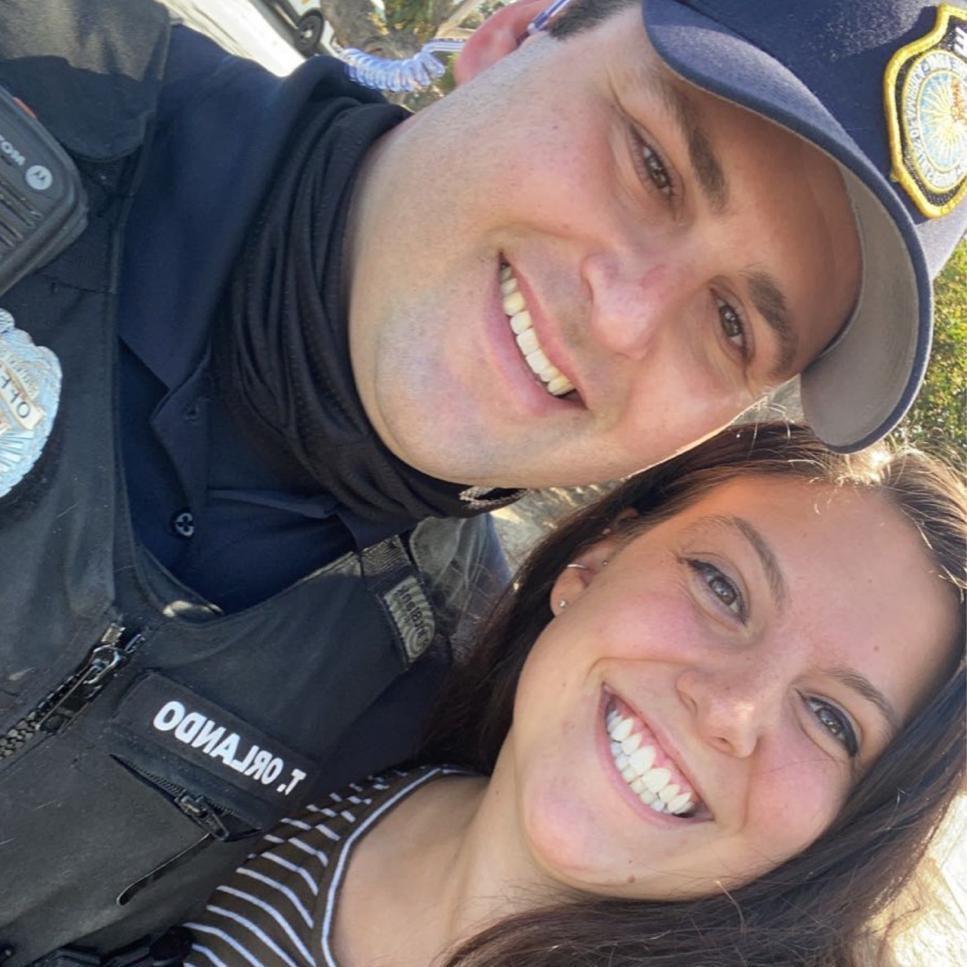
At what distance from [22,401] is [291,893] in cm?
114

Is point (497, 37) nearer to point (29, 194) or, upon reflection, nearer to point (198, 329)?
point (198, 329)

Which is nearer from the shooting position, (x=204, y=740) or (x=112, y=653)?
(x=112, y=653)

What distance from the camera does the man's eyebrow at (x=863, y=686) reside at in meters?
1.93

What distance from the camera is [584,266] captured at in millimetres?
1780

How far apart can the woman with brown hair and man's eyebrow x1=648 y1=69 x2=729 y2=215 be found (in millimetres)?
703

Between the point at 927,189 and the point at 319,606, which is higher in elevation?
the point at 927,189

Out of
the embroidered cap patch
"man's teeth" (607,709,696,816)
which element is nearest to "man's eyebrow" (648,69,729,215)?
the embroidered cap patch

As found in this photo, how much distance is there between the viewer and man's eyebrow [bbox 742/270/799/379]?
177cm

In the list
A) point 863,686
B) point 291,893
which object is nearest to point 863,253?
point 863,686

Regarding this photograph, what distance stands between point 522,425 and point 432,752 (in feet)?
3.35

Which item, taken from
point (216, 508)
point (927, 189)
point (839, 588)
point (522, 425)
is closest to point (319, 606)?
point (216, 508)

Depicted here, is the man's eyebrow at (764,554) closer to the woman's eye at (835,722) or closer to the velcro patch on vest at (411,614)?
the woman's eye at (835,722)

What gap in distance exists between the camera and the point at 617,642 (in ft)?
6.50

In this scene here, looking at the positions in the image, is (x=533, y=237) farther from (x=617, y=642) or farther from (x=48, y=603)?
(x=48, y=603)
